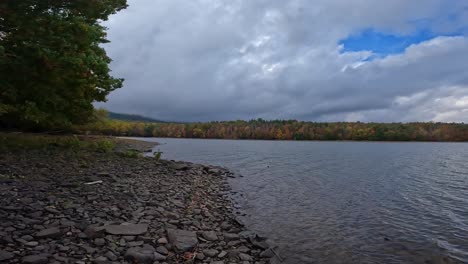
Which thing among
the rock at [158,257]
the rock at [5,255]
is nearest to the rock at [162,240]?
the rock at [158,257]

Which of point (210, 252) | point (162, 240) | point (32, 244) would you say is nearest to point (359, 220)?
point (210, 252)

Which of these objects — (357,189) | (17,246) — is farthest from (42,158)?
(357,189)

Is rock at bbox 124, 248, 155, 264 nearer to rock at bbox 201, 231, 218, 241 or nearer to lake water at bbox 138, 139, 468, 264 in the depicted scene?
rock at bbox 201, 231, 218, 241

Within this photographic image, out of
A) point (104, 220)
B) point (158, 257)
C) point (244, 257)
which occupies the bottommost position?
point (244, 257)

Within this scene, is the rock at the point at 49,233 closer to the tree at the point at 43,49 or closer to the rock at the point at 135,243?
the rock at the point at 135,243

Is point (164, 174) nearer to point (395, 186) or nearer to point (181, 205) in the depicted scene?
point (181, 205)

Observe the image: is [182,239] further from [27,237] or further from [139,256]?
[27,237]

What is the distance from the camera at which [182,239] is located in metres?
11.3

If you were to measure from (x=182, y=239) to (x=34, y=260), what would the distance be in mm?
4361

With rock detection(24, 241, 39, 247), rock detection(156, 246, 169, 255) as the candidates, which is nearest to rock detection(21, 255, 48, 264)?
rock detection(24, 241, 39, 247)

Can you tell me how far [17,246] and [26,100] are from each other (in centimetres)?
1681

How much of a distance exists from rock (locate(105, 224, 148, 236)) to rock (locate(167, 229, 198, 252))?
0.86m

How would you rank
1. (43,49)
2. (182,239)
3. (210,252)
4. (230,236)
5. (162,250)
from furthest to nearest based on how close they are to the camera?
(43,49) < (230,236) < (182,239) < (210,252) < (162,250)

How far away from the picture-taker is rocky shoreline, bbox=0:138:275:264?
925cm
